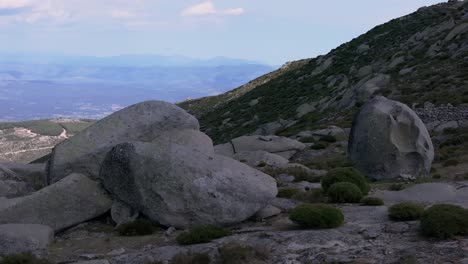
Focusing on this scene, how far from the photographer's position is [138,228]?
20281mm

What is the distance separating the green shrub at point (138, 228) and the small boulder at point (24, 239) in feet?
8.92

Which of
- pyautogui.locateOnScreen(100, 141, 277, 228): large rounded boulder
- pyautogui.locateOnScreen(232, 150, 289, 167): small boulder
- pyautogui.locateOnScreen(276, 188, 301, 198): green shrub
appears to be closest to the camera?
pyautogui.locateOnScreen(100, 141, 277, 228): large rounded boulder

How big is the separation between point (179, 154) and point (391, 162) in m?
13.8

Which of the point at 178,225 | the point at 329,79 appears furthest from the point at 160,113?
the point at 329,79

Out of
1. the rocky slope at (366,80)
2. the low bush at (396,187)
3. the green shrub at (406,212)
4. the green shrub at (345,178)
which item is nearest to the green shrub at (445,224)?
the green shrub at (406,212)

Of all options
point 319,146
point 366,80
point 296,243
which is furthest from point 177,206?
point 366,80

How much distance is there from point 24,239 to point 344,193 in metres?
12.3

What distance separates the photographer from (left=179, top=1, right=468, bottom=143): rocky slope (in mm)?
56469

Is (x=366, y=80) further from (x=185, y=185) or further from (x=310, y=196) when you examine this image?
(x=185, y=185)

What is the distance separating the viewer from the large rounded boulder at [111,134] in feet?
78.3

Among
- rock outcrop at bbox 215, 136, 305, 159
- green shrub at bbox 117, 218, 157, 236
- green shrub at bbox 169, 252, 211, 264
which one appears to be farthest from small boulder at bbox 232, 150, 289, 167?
green shrub at bbox 169, 252, 211, 264

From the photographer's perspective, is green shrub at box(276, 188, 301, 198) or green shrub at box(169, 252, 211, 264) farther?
green shrub at box(276, 188, 301, 198)

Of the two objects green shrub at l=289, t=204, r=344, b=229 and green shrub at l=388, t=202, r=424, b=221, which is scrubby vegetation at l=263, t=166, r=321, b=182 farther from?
green shrub at l=289, t=204, r=344, b=229

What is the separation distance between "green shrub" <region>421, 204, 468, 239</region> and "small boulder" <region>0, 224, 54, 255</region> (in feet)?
41.0
